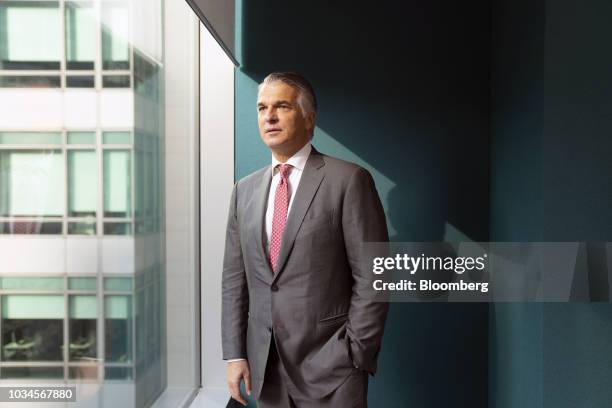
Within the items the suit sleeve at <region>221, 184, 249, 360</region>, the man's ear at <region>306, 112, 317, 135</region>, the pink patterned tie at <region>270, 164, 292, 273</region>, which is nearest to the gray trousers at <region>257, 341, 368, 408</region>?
the suit sleeve at <region>221, 184, 249, 360</region>

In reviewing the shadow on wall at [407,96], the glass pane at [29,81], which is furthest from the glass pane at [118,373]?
the shadow on wall at [407,96]

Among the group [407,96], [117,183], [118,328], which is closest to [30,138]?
[117,183]

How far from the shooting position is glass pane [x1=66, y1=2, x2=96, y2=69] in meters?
1.04

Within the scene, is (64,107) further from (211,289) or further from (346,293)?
(211,289)

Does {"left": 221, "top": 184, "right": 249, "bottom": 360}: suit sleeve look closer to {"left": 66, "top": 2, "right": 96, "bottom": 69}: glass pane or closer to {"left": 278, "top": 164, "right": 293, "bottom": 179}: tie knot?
{"left": 278, "top": 164, "right": 293, "bottom": 179}: tie knot

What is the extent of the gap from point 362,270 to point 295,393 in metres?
0.34

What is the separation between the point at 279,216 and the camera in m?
1.48

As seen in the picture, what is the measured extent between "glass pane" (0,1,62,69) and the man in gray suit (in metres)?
0.58

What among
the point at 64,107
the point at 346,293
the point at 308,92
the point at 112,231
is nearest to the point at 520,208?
the point at 346,293

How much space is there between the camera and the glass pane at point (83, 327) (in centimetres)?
111

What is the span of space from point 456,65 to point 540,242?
84 centimetres

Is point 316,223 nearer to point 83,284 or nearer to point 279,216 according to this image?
point 279,216

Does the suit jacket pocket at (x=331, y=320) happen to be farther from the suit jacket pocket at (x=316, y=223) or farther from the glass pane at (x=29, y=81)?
the glass pane at (x=29, y=81)

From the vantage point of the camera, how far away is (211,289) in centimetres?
220
